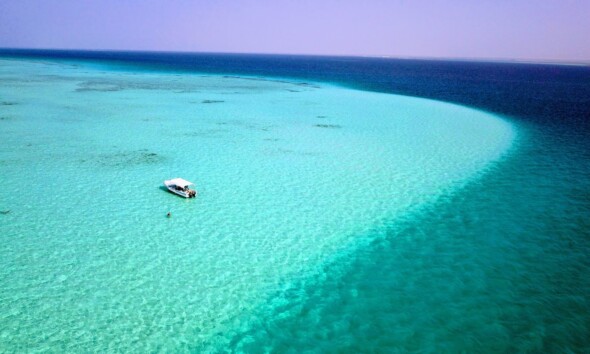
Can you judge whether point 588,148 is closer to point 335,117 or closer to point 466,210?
point 466,210

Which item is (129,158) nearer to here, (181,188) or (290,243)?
(181,188)

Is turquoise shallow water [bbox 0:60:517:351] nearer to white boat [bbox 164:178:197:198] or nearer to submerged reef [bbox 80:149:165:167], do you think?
submerged reef [bbox 80:149:165:167]

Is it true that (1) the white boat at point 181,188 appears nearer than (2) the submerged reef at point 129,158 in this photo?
Yes

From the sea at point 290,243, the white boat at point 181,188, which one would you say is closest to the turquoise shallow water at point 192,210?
the sea at point 290,243

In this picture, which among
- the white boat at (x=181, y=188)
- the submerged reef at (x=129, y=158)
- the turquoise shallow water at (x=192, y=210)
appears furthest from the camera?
the submerged reef at (x=129, y=158)

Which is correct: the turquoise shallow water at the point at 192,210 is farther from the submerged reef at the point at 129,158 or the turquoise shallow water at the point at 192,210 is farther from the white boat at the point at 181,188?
the white boat at the point at 181,188

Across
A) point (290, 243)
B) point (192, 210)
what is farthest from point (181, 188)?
point (290, 243)
